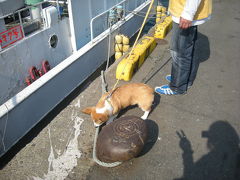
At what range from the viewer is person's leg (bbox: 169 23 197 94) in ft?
9.73

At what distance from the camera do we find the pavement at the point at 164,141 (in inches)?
→ 99.6

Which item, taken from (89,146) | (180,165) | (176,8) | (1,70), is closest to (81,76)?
(1,70)

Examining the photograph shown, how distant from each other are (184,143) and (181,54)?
48.9 inches

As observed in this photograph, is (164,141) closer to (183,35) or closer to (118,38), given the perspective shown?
(183,35)

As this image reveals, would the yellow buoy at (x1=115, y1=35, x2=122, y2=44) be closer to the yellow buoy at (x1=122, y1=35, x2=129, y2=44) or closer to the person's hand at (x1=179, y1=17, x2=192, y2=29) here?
the yellow buoy at (x1=122, y1=35, x2=129, y2=44)

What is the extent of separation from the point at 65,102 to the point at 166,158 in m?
3.10

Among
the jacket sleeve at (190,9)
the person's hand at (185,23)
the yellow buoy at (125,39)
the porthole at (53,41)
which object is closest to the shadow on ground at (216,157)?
the person's hand at (185,23)

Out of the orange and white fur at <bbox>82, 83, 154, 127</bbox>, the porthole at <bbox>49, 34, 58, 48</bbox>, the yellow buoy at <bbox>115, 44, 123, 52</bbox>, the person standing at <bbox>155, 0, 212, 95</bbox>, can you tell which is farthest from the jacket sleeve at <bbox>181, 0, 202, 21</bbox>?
the yellow buoy at <bbox>115, 44, 123, 52</bbox>

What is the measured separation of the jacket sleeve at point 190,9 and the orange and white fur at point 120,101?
1.05 m

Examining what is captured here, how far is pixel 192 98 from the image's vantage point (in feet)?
11.9

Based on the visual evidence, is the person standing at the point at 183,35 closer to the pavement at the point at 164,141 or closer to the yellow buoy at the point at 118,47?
the pavement at the point at 164,141

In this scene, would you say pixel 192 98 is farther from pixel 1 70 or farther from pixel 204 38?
pixel 1 70

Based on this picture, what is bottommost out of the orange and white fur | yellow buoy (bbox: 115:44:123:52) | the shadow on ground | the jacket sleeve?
yellow buoy (bbox: 115:44:123:52)

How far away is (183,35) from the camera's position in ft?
9.67
